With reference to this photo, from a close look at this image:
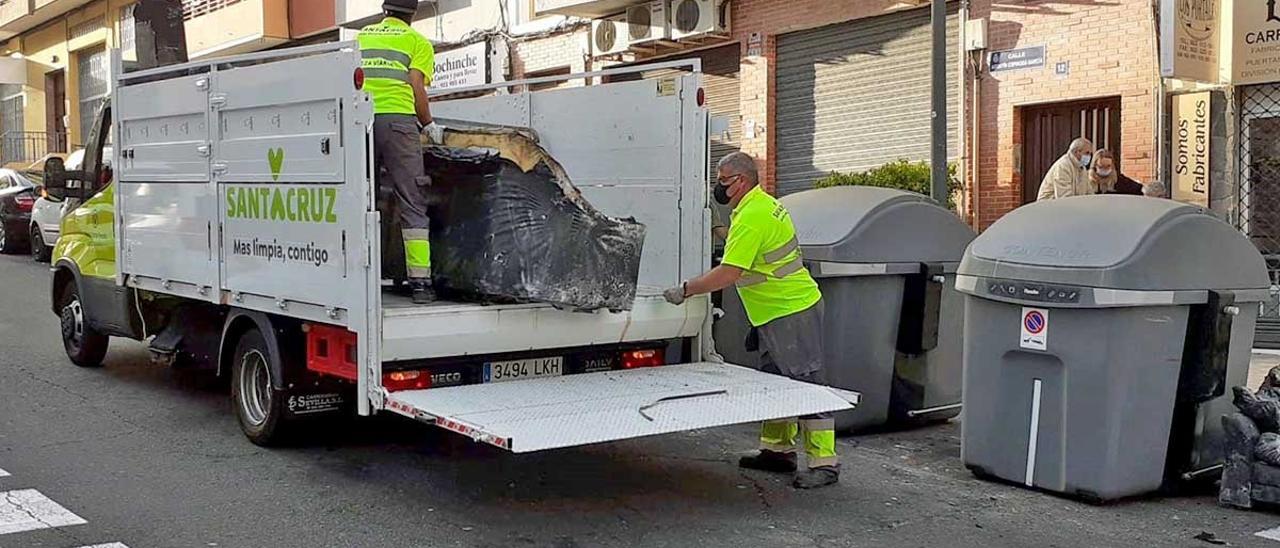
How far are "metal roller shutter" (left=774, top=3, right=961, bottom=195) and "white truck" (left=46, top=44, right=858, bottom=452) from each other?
7138 mm

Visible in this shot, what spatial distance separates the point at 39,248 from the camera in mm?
18625

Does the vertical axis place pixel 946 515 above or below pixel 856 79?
below

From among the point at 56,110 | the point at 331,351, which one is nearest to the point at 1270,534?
the point at 331,351

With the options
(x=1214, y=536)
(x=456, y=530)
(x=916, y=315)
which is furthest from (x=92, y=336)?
(x=1214, y=536)

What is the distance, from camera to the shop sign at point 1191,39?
10672 millimetres

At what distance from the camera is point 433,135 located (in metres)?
6.85

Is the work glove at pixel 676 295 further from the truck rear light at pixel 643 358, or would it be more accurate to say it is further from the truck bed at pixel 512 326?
the truck rear light at pixel 643 358

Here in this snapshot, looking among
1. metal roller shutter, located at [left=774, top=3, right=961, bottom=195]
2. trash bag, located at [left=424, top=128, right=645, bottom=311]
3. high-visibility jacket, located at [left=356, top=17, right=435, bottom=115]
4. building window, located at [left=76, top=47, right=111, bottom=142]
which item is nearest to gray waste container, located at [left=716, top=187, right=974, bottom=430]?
trash bag, located at [left=424, top=128, right=645, bottom=311]

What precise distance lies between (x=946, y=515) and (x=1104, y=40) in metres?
7.66

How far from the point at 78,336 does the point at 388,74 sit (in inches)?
175

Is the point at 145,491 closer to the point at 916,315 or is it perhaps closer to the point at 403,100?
the point at 403,100

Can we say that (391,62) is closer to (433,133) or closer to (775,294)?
(433,133)

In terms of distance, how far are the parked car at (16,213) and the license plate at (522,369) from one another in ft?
52.1

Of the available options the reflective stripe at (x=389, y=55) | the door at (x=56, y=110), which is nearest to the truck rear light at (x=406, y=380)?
the reflective stripe at (x=389, y=55)
